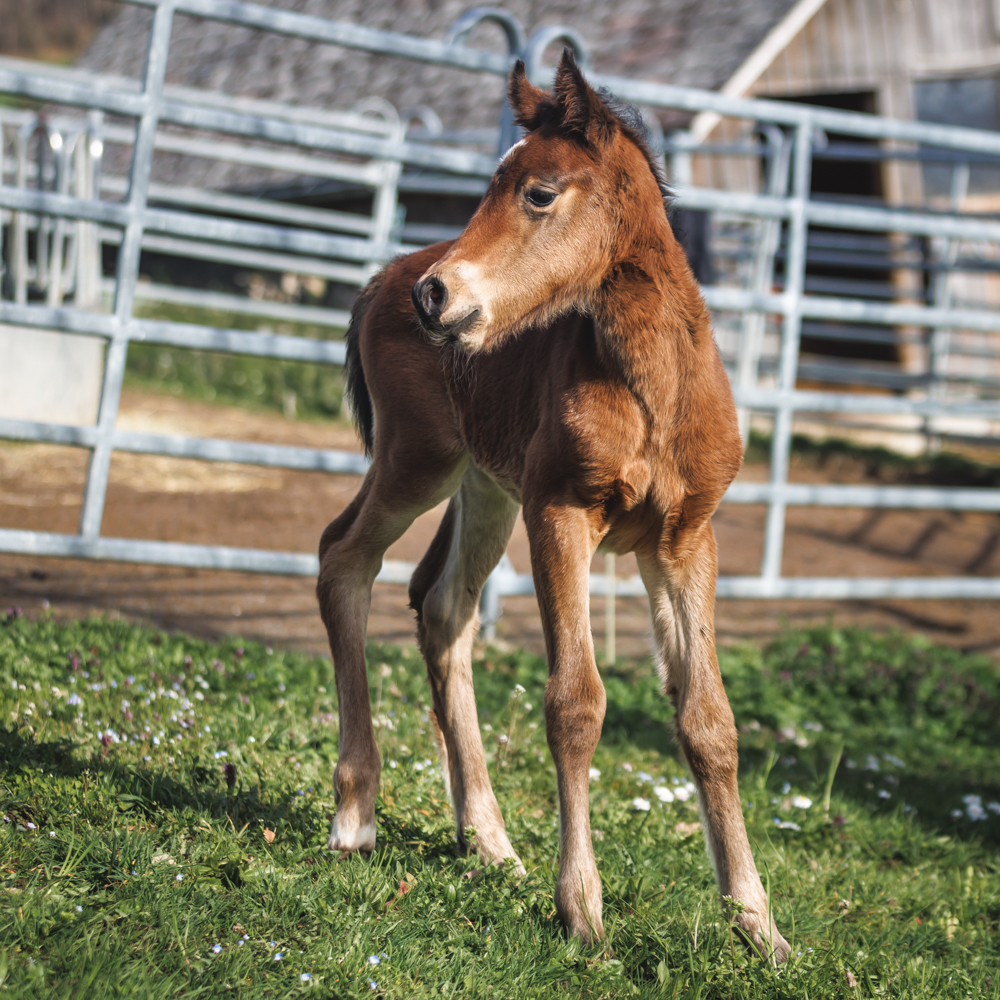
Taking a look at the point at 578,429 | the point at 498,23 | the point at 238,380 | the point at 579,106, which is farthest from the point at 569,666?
the point at 238,380

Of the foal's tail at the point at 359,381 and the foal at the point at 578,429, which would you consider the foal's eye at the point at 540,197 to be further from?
the foal's tail at the point at 359,381

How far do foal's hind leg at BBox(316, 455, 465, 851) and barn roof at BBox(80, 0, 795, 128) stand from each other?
9.15 m

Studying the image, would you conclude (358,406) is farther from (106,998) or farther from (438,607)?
(106,998)

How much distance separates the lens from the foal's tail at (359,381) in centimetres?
318

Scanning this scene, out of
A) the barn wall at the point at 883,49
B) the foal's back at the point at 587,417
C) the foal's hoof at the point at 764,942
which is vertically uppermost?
the barn wall at the point at 883,49

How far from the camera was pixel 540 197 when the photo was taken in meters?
2.27

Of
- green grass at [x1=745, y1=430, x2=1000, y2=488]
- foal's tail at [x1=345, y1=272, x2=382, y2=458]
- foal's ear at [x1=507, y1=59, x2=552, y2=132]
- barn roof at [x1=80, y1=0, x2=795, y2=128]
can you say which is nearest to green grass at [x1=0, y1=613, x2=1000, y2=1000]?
foal's tail at [x1=345, y1=272, x2=382, y2=458]

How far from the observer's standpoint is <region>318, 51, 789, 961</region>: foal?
7.45 ft

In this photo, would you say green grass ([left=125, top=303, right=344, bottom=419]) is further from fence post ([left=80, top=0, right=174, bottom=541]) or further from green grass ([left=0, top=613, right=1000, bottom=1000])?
green grass ([left=0, top=613, right=1000, bottom=1000])

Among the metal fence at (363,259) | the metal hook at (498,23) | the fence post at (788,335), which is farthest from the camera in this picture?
the fence post at (788,335)

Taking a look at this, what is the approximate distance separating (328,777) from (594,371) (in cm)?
150

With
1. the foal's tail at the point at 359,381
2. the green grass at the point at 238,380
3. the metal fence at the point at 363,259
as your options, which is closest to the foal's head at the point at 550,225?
the foal's tail at the point at 359,381

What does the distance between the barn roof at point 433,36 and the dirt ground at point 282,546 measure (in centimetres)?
538

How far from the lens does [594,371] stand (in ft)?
7.84
